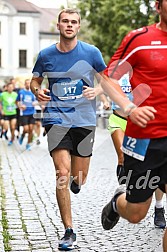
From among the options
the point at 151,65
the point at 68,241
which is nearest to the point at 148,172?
the point at 151,65

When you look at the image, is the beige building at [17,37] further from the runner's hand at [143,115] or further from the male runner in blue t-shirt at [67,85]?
the runner's hand at [143,115]

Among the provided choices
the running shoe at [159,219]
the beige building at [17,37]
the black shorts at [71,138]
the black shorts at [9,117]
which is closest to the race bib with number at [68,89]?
the black shorts at [71,138]

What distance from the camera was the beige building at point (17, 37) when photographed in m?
80.6

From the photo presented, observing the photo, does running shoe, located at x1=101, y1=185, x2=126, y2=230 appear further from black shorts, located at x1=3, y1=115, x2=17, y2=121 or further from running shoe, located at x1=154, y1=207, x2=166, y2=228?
→ black shorts, located at x1=3, y1=115, x2=17, y2=121

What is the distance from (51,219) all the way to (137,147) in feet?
9.59

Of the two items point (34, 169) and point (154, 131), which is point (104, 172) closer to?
point (34, 169)

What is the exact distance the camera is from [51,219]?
7273mm

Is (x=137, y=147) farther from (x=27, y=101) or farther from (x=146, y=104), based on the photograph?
(x=27, y=101)

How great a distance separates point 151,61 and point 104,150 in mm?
15084

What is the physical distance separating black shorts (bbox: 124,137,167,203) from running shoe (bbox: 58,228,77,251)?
1.28 meters

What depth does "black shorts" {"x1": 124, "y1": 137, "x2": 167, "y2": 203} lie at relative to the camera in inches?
178

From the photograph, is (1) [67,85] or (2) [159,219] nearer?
(1) [67,85]

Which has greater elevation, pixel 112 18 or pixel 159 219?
pixel 159 219

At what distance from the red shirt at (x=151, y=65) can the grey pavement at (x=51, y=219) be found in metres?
1.62
